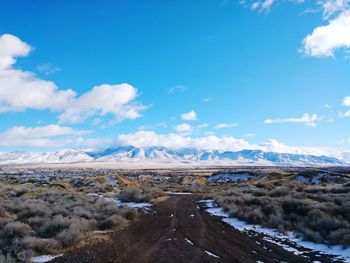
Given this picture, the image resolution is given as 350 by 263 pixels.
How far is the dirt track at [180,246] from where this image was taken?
13.3 metres

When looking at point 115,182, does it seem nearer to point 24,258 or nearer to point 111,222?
point 111,222

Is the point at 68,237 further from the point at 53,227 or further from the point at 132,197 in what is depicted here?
the point at 132,197

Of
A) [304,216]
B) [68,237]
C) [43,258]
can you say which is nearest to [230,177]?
[304,216]

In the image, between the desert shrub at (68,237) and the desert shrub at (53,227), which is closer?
the desert shrub at (68,237)

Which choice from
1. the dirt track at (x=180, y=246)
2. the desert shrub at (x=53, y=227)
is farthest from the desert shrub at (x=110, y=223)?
the desert shrub at (x=53, y=227)

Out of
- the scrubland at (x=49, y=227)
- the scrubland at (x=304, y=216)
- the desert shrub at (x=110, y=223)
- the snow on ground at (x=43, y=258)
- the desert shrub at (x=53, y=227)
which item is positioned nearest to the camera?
the snow on ground at (x=43, y=258)

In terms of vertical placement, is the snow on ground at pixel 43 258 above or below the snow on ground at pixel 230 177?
below

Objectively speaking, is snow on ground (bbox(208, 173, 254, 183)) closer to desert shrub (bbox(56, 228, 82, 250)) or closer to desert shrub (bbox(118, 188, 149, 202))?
desert shrub (bbox(118, 188, 149, 202))

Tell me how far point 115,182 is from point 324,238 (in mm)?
50441

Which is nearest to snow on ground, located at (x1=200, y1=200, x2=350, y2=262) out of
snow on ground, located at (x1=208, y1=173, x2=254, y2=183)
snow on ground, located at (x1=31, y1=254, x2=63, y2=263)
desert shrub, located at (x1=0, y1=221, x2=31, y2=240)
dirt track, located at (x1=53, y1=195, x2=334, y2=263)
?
dirt track, located at (x1=53, y1=195, x2=334, y2=263)

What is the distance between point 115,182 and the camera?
63625mm

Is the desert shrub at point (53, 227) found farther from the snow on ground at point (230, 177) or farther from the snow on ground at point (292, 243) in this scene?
the snow on ground at point (230, 177)

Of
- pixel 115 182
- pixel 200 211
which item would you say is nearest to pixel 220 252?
pixel 200 211

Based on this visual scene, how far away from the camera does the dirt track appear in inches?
523
